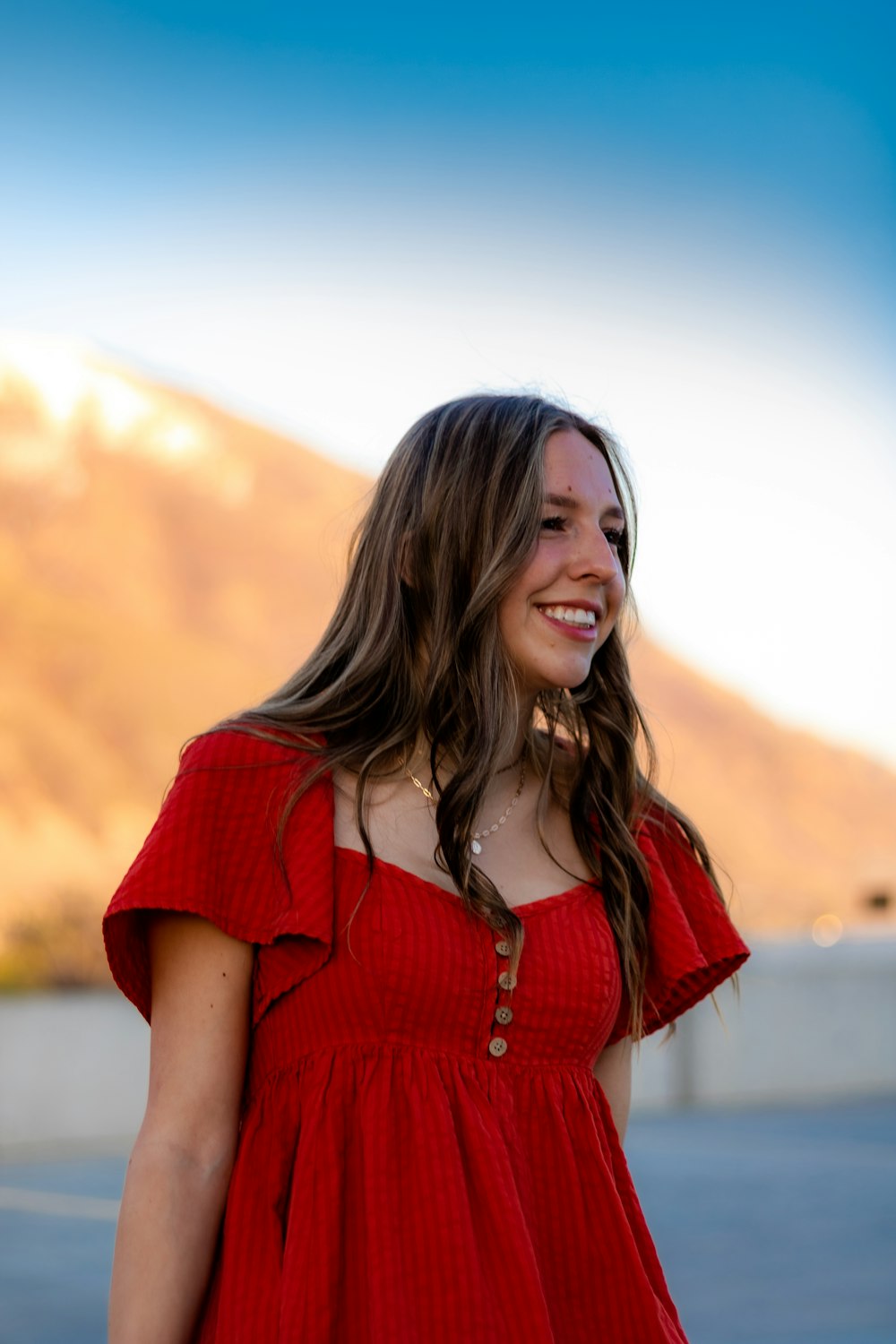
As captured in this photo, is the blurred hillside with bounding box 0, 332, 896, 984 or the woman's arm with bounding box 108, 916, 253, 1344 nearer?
the woman's arm with bounding box 108, 916, 253, 1344

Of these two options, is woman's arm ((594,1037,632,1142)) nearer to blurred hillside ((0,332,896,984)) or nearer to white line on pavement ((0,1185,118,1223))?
white line on pavement ((0,1185,118,1223))

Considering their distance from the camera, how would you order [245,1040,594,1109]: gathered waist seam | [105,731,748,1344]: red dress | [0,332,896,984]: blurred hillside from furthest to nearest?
1. [0,332,896,984]: blurred hillside
2. [245,1040,594,1109]: gathered waist seam
3. [105,731,748,1344]: red dress

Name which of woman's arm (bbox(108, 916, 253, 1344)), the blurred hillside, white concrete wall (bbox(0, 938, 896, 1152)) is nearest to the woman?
woman's arm (bbox(108, 916, 253, 1344))

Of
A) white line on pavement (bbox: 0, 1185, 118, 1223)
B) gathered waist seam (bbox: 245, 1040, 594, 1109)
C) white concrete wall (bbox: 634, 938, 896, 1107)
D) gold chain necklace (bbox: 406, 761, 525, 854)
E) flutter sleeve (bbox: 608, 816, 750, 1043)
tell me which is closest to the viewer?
gathered waist seam (bbox: 245, 1040, 594, 1109)

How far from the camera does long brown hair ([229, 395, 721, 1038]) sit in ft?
6.68

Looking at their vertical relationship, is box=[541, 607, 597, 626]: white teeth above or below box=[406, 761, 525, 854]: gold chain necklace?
above

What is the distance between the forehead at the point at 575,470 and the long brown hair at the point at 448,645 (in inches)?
0.7

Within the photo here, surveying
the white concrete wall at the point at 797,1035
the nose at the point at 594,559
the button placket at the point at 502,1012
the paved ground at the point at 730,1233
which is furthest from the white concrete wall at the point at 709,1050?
the button placket at the point at 502,1012

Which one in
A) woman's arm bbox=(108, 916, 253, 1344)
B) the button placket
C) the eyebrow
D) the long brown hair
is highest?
the eyebrow

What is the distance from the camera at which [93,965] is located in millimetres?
15719

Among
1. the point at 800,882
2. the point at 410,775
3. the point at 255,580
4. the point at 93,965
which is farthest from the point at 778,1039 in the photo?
the point at 255,580

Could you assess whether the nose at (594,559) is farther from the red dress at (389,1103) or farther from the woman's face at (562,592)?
the red dress at (389,1103)

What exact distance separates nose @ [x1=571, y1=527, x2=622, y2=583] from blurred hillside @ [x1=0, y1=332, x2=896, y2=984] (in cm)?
2502

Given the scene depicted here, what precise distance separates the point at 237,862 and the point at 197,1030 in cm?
18
